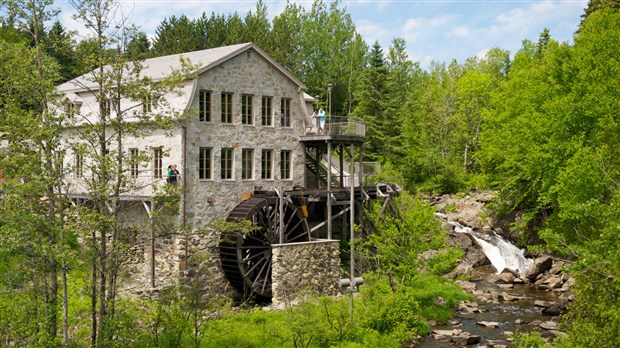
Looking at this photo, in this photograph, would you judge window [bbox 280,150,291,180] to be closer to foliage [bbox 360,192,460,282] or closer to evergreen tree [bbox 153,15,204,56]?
foliage [bbox 360,192,460,282]

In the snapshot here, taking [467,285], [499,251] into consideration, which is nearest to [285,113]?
[467,285]

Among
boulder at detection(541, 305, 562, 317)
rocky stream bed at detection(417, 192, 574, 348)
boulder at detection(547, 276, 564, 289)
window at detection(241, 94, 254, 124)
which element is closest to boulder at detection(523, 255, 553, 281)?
rocky stream bed at detection(417, 192, 574, 348)

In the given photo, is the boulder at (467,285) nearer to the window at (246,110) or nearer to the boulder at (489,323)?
the boulder at (489,323)

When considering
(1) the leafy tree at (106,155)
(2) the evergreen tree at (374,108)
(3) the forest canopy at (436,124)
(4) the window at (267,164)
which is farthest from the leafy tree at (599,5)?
(1) the leafy tree at (106,155)

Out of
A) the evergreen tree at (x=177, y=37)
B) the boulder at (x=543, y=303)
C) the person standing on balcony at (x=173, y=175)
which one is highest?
the evergreen tree at (x=177, y=37)

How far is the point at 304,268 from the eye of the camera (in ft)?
91.7

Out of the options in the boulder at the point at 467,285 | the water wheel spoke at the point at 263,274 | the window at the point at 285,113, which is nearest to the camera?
the water wheel spoke at the point at 263,274

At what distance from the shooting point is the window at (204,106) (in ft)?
88.7

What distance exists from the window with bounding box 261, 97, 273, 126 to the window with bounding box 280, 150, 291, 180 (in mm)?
1689

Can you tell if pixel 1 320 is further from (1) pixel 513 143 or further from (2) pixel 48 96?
(1) pixel 513 143

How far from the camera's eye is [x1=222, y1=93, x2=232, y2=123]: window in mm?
27906

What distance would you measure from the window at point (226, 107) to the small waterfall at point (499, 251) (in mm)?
16856

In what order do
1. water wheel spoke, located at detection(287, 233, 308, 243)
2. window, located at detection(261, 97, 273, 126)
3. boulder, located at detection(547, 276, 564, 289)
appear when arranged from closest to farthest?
1. water wheel spoke, located at detection(287, 233, 308, 243)
2. window, located at detection(261, 97, 273, 126)
3. boulder, located at detection(547, 276, 564, 289)

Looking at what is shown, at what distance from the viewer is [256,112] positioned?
28.9 metres
